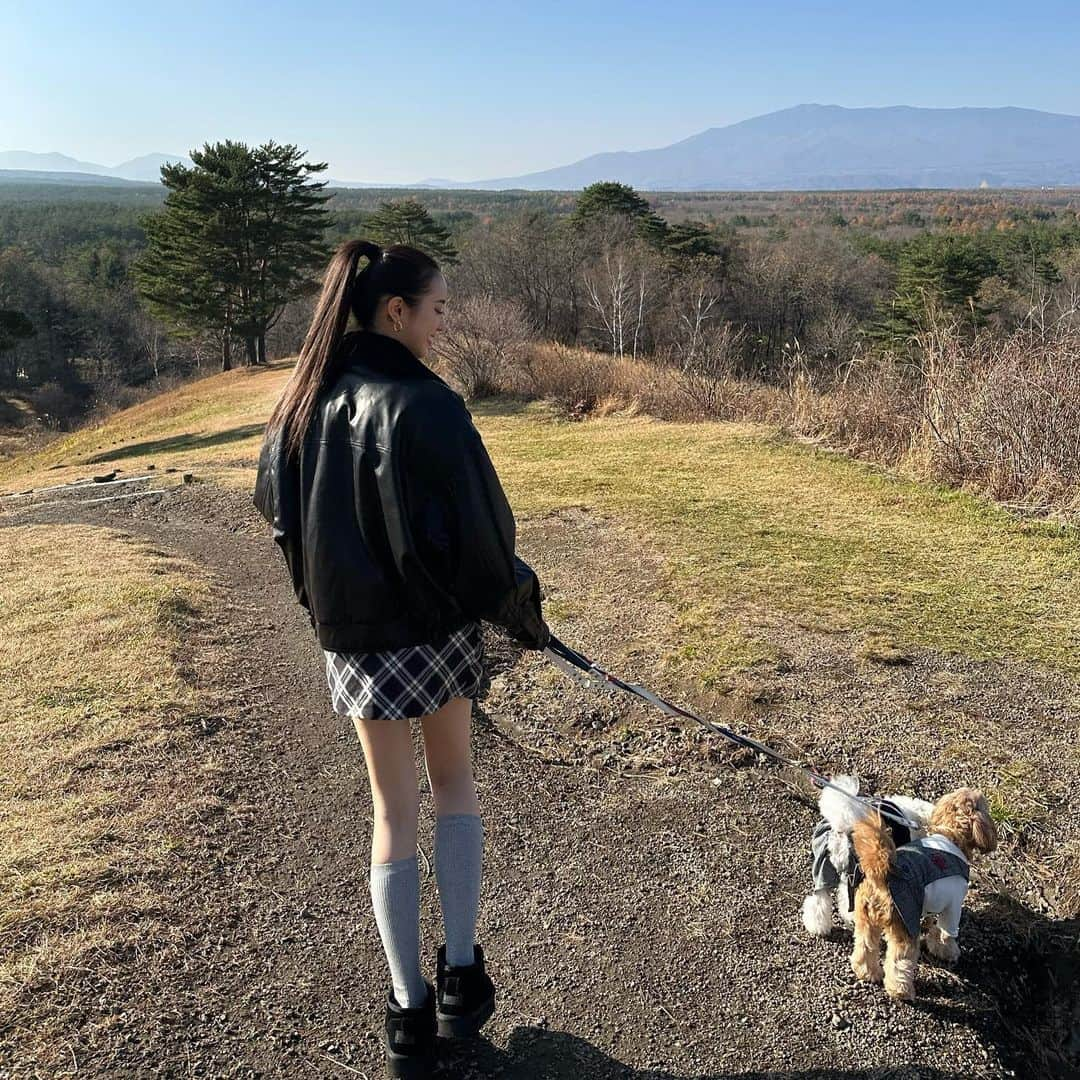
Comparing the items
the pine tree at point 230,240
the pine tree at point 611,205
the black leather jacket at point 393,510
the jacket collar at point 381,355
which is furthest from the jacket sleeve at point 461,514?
the pine tree at point 611,205

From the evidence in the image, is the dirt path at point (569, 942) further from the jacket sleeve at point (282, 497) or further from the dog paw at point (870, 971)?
the jacket sleeve at point (282, 497)

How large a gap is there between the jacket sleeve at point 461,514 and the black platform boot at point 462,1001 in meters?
0.84

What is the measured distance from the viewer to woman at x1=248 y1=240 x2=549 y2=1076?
1576mm

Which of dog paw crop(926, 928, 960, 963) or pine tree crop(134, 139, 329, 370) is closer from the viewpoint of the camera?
dog paw crop(926, 928, 960, 963)

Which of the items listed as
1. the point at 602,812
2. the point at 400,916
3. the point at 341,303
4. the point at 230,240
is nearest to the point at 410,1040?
the point at 400,916

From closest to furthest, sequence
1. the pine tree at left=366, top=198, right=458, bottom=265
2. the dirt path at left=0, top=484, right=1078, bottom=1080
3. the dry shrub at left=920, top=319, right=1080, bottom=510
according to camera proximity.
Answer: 1. the dirt path at left=0, top=484, right=1078, bottom=1080
2. the dry shrub at left=920, top=319, right=1080, bottom=510
3. the pine tree at left=366, top=198, right=458, bottom=265

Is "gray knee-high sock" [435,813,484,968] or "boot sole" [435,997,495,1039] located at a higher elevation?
"gray knee-high sock" [435,813,484,968]

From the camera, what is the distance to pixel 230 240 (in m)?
28.5

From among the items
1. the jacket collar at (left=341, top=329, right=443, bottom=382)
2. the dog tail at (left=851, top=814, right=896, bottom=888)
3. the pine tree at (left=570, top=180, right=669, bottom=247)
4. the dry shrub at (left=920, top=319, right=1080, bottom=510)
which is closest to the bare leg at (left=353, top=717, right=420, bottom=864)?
the jacket collar at (left=341, top=329, right=443, bottom=382)

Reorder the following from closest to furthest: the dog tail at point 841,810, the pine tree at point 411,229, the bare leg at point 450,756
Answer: the bare leg at point 450,756 < the dog tail at point 841,810 < the pine tree at point 411,229

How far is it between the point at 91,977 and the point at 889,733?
2840 mm

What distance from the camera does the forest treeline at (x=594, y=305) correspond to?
9969 millimetres

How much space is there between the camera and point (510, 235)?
124ft

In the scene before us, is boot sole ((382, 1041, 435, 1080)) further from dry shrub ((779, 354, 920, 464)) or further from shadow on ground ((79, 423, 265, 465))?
shadow on ground ((79, 423, 265, 465))
